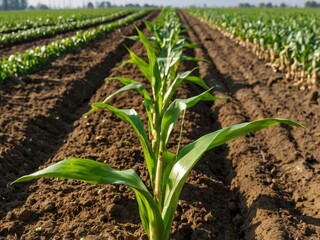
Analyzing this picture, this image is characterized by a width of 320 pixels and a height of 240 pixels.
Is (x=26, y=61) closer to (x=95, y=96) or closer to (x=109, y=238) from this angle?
(x=95, y=96)

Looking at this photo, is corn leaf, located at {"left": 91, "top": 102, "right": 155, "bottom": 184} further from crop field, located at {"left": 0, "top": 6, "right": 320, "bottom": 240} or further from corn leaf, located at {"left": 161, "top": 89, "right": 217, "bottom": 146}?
corn leaf, located at {"left": 161, "top": 89, "right": 217, "bottom": 146}

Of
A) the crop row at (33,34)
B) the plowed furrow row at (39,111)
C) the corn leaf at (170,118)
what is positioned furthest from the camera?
the crop row at (33,34)

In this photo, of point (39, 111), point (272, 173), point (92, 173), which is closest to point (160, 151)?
point (92, 173)

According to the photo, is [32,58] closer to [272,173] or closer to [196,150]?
[272,173]

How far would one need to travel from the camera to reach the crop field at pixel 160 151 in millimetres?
2561

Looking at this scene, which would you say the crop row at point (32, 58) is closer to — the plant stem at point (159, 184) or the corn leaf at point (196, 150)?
the plant stem at point (159, 184)

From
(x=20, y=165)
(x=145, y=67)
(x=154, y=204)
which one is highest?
(x=145, y=67)

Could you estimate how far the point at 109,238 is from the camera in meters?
2.86

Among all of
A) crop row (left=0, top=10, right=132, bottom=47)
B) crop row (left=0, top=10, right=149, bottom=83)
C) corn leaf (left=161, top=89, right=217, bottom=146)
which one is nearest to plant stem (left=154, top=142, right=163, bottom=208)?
corn leaf (left=161, top=89, right=217, bottom=146)

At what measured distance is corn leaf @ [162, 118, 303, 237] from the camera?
221cm

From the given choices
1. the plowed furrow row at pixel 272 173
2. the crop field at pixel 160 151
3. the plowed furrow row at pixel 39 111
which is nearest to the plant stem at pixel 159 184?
the crop field at pixel 160 151

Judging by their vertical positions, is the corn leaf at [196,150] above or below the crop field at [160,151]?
above

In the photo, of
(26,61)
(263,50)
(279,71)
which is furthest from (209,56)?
(26,61)

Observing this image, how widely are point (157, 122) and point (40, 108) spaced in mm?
3011
